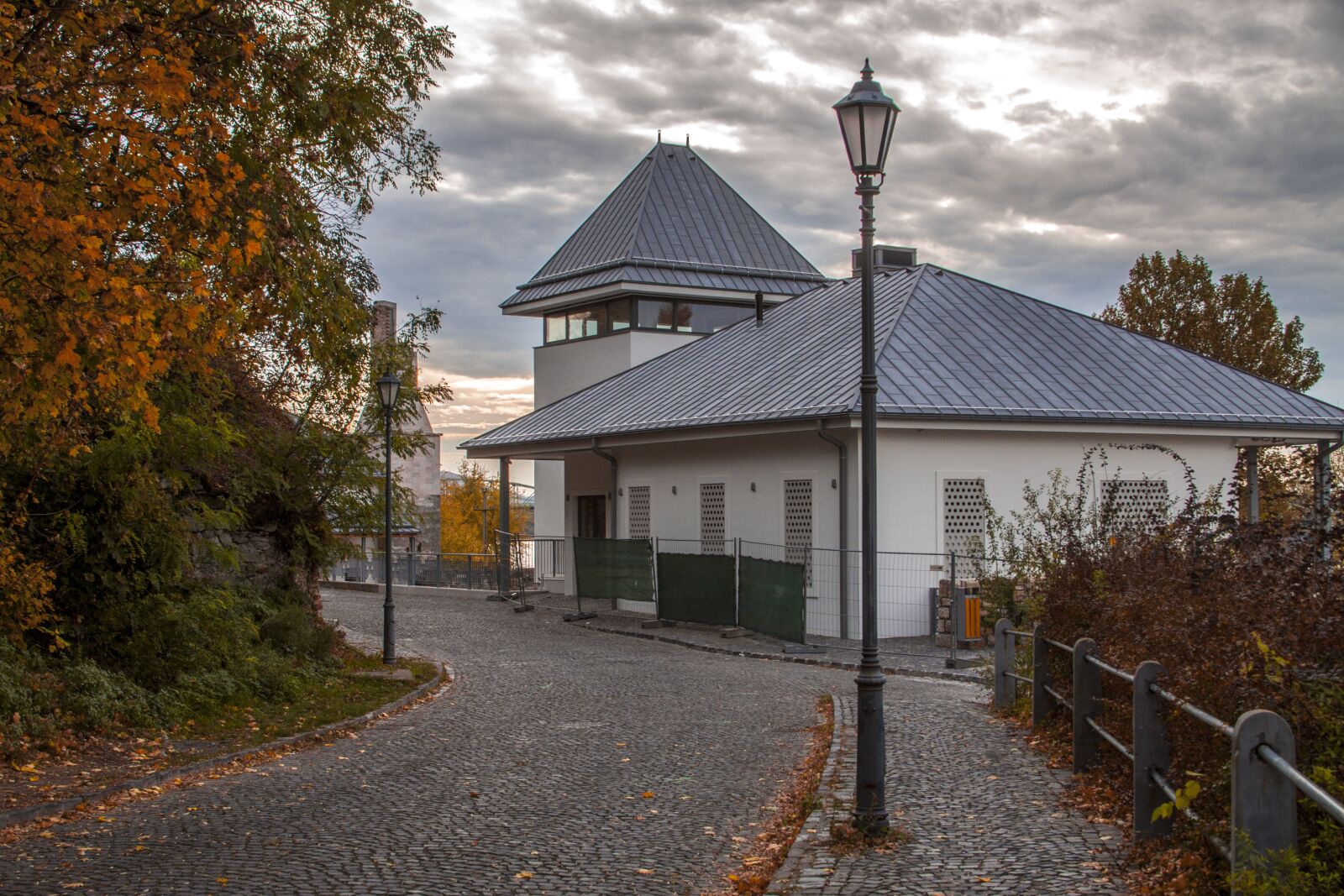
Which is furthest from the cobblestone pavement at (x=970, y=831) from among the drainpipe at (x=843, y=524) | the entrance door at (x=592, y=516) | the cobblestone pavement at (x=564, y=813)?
the entrance door at (x=592, y=516)

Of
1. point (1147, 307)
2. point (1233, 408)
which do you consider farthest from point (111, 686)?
point (1147, 307)

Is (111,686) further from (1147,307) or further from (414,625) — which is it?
(1147,307)

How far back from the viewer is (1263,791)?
5.01 m

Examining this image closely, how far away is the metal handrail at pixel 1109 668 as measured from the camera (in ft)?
24.0

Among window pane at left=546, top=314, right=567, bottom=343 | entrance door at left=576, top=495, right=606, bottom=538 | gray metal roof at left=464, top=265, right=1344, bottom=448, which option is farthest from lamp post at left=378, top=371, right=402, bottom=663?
window pane at left=546, top=314, right=567, bottom=343

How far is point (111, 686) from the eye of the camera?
470 inches

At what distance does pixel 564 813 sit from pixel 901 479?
44.1 ft

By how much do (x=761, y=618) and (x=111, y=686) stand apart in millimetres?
11684

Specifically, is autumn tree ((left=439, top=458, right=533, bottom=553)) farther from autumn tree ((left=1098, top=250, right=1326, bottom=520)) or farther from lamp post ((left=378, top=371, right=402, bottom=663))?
lamp post ((left=378, top=371, right=402, bottom=663))

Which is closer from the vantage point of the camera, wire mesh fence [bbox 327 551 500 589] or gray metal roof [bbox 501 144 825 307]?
wire mesh fence [bbox 327 551 500 589]

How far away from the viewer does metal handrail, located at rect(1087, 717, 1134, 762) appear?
7.69 meters

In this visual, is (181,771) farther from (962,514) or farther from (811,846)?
(962,514)

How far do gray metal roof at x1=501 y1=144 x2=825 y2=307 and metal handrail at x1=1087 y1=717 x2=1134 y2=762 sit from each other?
27.8m

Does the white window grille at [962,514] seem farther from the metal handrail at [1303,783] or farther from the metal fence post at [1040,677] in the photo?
the metal handrail at [1303,783]
